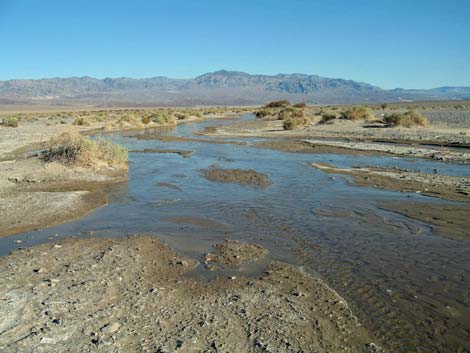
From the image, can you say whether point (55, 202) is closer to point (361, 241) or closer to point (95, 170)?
point (95, 170)

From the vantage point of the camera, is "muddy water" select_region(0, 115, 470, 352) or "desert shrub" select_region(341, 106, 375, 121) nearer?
"muddy water" select_region(0, 115, 470, 352)

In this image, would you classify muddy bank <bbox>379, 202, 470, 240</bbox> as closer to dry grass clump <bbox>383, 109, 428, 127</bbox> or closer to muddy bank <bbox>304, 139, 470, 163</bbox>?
muddy bank <bbox>304, 139, 470, 163</bbox>

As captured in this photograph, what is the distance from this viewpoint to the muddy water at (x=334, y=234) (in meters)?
6.31

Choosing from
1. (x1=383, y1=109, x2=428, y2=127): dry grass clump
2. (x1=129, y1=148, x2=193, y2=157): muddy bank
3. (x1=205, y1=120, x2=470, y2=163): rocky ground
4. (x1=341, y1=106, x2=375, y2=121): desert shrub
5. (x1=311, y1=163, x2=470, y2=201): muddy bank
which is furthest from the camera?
(x1=341, y1=106, x2=375, y2=121): desert shrub

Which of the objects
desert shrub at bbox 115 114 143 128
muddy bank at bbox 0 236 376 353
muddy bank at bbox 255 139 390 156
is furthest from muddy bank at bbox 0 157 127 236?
desert shrub at bbox 115 114 143 128

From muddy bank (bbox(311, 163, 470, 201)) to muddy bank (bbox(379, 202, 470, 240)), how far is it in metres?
1.22

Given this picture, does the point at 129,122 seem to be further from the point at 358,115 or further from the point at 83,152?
the point at 83,152

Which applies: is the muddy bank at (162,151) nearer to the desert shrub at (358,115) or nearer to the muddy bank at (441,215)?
the muddy bank at (441,215)

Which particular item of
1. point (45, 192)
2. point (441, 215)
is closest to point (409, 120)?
point (441, 215)

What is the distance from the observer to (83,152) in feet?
57.8

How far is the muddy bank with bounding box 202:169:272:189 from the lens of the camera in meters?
15.8

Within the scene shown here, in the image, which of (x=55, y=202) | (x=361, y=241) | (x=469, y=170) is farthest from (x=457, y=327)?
(x=469, y=170)

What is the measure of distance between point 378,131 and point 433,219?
2370 centimetres

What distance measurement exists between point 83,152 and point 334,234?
39.1 ft
